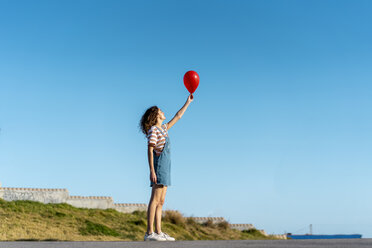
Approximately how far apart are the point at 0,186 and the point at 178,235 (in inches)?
462

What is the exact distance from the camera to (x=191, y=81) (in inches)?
258

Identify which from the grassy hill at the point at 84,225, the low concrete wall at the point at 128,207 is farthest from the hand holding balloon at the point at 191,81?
the low concrete wall at the point at 128,207

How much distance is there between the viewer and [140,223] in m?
25.5

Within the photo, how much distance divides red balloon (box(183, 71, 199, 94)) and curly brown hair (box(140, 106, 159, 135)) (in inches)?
32.9

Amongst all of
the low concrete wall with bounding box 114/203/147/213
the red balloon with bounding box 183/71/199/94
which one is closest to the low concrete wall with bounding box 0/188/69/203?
the low concrete wall with bounding box 114/203/147/213

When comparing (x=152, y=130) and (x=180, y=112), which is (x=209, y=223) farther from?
(x=152, y=130)

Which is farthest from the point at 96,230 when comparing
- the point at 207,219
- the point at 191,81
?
the point at 191,81

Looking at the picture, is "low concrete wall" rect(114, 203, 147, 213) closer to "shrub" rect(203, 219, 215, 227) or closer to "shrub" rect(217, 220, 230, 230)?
"shrub" rect(203, 219, 215, 227)

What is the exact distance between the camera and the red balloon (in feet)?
21.5

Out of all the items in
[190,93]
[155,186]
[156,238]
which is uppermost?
[190,93]

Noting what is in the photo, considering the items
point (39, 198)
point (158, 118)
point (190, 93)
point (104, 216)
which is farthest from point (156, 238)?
point (39, 198)

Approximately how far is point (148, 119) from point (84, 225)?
58.5ft

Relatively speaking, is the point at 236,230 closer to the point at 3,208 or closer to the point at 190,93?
the point at 3,208

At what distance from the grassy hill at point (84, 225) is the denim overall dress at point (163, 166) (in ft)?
42.8
